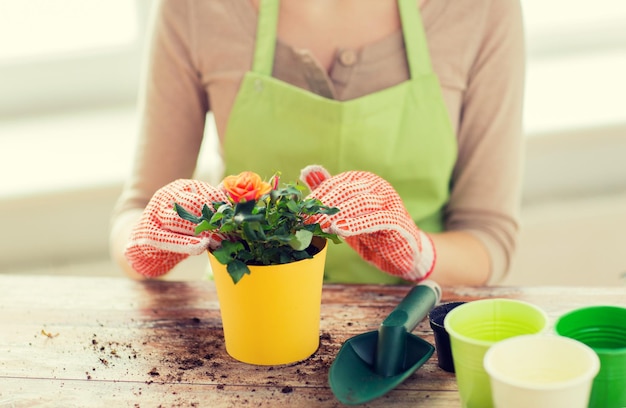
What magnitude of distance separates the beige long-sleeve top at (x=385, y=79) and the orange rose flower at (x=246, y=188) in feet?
1.59

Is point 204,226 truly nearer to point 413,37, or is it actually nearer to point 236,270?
point 236,270

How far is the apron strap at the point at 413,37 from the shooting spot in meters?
1.22

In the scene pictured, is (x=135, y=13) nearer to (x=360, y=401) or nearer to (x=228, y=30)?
(x=228, y=30)

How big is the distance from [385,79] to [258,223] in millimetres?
550

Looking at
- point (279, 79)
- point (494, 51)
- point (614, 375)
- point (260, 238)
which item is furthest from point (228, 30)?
point (614, 375)

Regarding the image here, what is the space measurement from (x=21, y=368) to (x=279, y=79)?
0.60 m

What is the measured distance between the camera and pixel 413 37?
48.1 inches

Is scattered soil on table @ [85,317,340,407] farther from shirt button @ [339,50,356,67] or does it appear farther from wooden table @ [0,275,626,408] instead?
shirt button @ [339,50,356,67]

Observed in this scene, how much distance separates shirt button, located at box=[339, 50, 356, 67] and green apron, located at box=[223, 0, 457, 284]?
6 centimetres

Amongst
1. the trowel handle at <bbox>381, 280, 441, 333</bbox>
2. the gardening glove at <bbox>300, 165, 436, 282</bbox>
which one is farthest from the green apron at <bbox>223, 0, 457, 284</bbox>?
the trowel handle at <bbox>381, 280, 441, 333</bbox>

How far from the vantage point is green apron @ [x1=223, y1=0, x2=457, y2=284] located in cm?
121

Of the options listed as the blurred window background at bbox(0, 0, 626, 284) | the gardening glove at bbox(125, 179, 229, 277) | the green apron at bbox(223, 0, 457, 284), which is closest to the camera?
the gardening glove at bbox(125, 179, 229, 277)

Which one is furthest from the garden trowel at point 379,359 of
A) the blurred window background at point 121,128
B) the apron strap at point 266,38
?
the blurred window background at point 121,128

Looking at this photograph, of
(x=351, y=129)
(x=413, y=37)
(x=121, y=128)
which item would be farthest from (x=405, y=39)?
(x=121, y=128)
